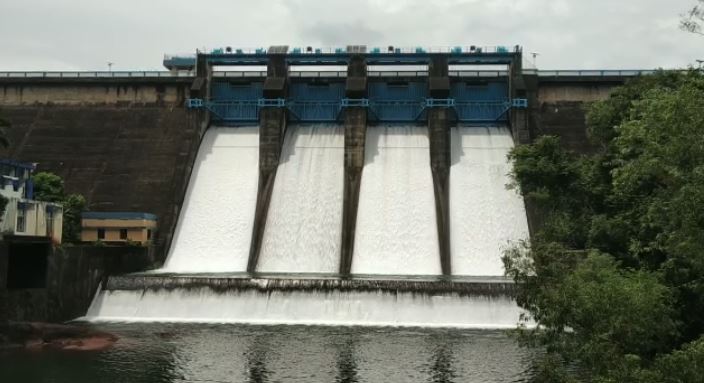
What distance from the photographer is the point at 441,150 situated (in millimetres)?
46031

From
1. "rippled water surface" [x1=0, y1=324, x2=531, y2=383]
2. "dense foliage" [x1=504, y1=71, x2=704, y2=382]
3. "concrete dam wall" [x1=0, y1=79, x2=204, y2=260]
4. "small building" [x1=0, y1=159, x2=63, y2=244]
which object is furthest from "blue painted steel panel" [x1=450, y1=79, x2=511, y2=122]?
"small building" [x1=0, y1=159, x2=63, y2=244]

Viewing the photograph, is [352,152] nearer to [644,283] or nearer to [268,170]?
[268,170]

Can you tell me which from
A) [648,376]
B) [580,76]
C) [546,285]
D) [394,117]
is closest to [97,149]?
[394,117]

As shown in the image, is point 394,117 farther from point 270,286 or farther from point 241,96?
point 270,286

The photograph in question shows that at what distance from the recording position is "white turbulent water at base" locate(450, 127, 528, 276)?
1587 inches

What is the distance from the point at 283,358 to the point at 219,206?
21.9 metres

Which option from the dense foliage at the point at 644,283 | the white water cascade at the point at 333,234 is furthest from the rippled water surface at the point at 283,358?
the dense foliage at the point at 644,283

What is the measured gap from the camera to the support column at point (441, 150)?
41.2 meters

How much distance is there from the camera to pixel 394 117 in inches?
1998

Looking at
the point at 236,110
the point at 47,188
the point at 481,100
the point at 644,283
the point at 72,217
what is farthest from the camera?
the point at 236,110

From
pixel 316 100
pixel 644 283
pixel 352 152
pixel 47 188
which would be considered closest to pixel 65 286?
pixel 47 188

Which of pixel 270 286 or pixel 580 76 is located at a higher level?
pixel 580 76

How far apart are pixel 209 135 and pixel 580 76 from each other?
25501 millimetres

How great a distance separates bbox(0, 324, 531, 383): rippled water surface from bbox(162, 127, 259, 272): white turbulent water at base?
11881 millimetres
